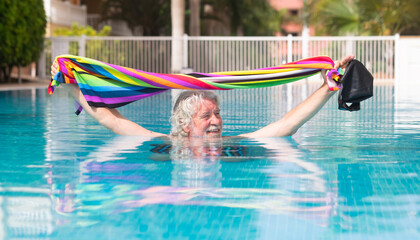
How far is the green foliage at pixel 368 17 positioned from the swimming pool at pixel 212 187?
20.4 meters

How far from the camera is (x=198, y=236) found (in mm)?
3305

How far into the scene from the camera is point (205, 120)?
591 cm

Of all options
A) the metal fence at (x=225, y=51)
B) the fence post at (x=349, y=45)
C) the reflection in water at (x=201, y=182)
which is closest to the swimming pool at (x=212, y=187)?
the reflection in water at (x=201, y=182)

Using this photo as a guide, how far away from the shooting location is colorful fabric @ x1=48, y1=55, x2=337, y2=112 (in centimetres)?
621

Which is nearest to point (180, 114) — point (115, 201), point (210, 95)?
point (210, 95)

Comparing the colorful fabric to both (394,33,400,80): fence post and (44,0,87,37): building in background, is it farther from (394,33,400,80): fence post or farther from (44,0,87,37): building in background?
(44,0,87,37): building in background

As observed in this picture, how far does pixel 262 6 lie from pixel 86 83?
26115 millimetres

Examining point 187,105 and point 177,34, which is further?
point 177,34

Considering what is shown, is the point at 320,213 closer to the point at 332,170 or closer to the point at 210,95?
the point at 332,170

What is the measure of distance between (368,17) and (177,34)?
7.93 meters

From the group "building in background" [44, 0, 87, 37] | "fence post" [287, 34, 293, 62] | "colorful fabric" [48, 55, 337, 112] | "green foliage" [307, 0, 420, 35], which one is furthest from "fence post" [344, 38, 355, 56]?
"colorful fabric" [48, 55, 337, 112]

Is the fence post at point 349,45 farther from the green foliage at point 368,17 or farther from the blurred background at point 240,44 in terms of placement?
the green foliage at point 368,17

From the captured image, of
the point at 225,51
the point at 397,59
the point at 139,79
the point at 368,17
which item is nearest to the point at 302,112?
the point at 139,79

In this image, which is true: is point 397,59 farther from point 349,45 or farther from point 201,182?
point 201,182
